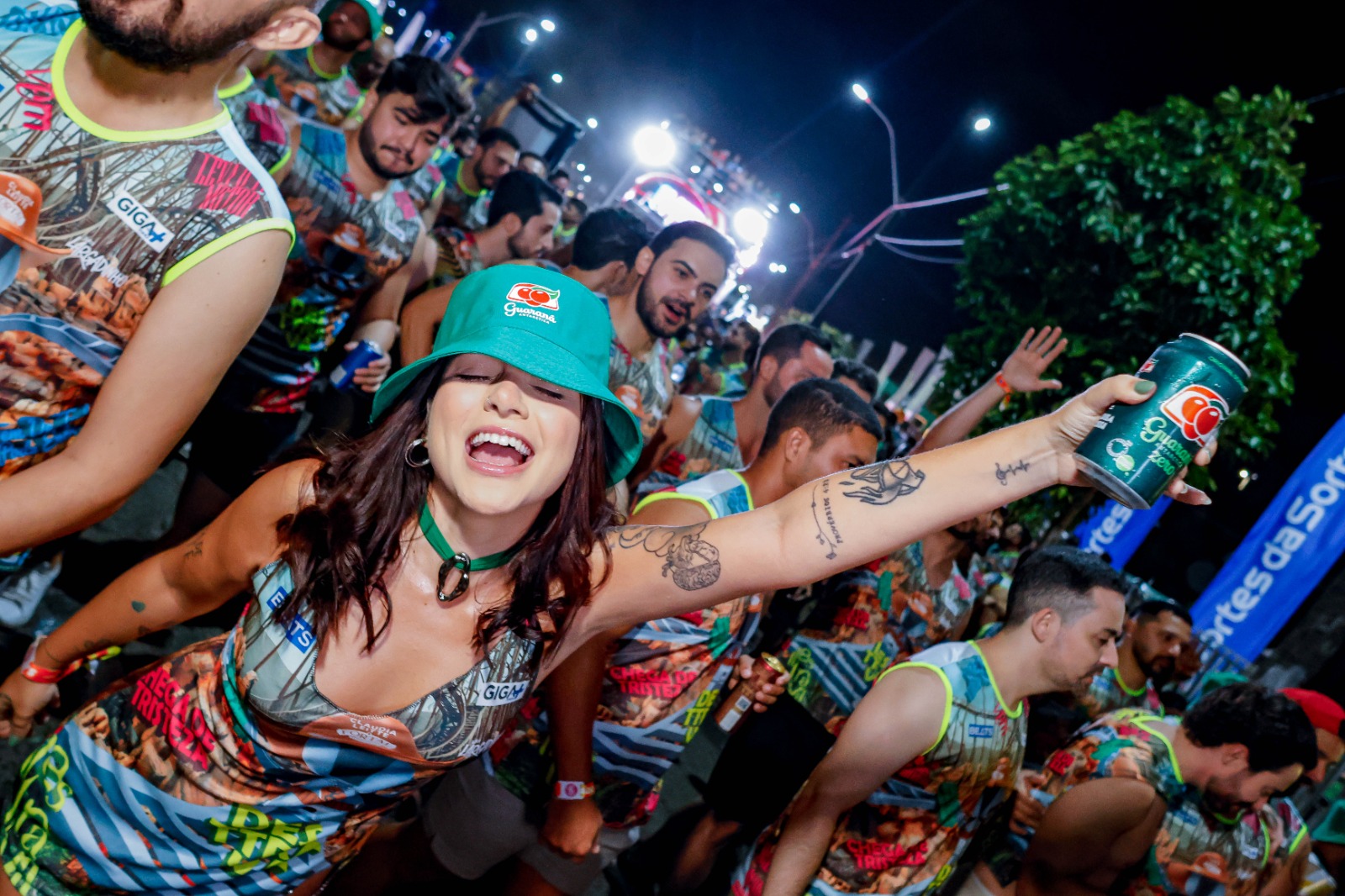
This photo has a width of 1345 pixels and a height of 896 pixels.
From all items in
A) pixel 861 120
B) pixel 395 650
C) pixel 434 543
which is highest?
pixel 861 120

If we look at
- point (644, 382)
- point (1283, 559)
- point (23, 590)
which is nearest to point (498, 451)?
point (23, 590)

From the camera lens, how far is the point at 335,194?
3.56m

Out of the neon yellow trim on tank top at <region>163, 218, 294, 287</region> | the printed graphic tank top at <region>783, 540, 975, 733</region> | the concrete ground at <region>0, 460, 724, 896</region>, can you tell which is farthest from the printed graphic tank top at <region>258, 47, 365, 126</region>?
the printed graphic tank top at <region>783, 540, 975, 733</region>

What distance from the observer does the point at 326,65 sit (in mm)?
5156

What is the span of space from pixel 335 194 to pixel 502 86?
23236 mm

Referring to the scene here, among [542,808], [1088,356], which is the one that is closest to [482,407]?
[542,808]

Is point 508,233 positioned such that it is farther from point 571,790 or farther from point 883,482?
point 883,482

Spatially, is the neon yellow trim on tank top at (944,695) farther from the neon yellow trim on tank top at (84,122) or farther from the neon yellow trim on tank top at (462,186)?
the neon yellow trim on tank top at (462,186)

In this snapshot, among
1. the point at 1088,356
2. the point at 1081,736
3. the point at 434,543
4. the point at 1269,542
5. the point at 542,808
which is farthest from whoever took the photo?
the point at 1269,542

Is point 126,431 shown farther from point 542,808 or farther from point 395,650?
point 542,808

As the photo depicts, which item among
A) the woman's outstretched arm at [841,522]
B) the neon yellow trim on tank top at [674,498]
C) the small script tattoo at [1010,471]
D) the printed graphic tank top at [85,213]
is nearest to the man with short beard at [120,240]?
the printed graphic tank top at [85,213]

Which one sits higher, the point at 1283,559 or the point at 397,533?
the point at 1283,559

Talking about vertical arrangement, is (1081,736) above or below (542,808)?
above

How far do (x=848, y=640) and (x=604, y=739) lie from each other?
7.24 ft
